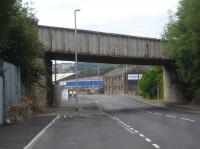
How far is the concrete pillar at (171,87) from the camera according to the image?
246 feet

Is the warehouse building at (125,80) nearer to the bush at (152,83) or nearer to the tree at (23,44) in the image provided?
the bush at (152,83)

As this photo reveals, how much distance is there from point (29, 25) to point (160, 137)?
25.3m

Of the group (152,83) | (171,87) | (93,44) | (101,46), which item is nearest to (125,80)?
(152,83)

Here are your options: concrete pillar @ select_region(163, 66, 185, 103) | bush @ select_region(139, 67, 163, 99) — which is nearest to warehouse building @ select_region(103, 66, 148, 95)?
bush @ select_region(139, 67, 163, 99)

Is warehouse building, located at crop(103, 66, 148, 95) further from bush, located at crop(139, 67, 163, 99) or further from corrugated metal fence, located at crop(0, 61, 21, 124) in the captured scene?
corrugated metal fence, located at crop(0, 61, 21, 124)

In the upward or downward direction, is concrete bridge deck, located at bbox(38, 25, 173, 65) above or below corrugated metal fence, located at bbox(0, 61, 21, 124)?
above

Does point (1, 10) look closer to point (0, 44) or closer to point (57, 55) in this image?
point (0, 44)

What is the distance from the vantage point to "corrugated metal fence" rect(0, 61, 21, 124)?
108 ft

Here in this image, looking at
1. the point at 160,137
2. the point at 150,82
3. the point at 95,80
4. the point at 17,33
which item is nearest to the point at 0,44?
the point at 160,137

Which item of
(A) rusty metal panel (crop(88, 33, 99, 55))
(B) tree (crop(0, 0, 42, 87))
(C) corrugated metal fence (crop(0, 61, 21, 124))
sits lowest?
(C) corrugated metal fence (crop(0, 61, 21, 124))

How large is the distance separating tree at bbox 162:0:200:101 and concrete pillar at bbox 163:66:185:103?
8563 millimetres

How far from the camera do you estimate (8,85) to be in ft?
121

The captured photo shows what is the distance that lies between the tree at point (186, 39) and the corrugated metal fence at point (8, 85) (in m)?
21.4

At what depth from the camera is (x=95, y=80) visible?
190 m
